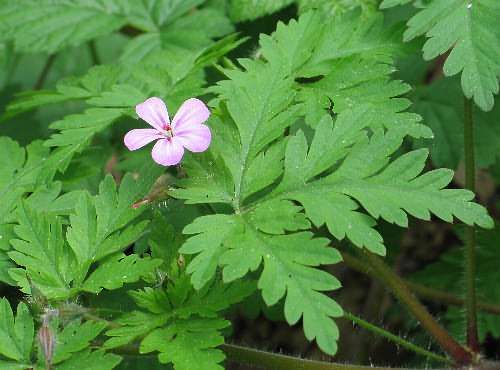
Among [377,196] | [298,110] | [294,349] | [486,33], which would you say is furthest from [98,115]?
[294,349]

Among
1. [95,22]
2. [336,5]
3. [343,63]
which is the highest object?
[95,22]

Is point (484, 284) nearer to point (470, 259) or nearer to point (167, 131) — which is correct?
point (470, 259)

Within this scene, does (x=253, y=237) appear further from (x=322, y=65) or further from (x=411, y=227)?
(x=411, y=227)

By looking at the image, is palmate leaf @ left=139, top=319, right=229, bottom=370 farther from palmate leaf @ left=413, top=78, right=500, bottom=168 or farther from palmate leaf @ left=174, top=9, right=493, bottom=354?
palmate leaf @ left=413, top=78, right=500, bottom=168

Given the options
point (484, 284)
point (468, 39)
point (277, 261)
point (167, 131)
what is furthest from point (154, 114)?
point (484, 284)

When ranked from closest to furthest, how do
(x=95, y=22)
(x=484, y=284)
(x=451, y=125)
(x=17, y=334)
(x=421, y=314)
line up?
(x=17, y=334)
(x=421, y=314)
(x=484, y=284)
(x=451, y=125)
(x=95, y=22)

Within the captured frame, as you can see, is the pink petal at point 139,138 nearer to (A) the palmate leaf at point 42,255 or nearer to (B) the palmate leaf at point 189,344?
(A) the palmate leaf at point 42,255

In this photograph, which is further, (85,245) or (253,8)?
(253,8)

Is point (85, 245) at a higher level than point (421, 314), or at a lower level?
higher
